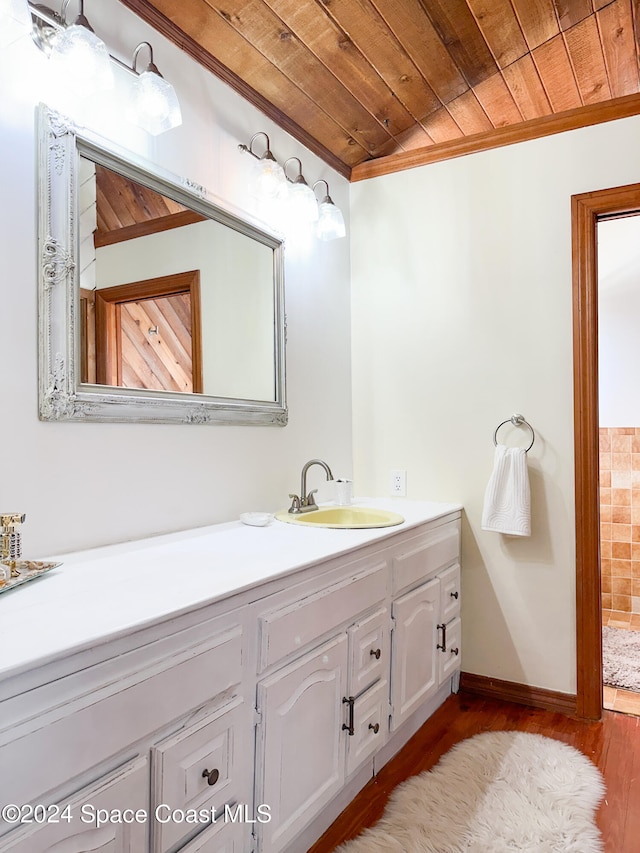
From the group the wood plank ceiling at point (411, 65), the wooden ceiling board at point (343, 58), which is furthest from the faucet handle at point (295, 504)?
the wooden ceiling board at point (343, 58)

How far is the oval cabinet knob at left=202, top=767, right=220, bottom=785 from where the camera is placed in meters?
1.10

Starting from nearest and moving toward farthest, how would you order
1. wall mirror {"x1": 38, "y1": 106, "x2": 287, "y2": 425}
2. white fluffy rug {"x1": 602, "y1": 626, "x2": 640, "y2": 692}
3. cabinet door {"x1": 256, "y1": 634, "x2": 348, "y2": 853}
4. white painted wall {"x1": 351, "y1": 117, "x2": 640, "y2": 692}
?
cabinet door {"x1": 256, "y1": 634, "x2": 348, "y2": 853}
wall mirror {"x1": 38, "y1": 106, "x2": 287, "y2": 425}
white painted wall {"x1": 351, "y1": 117, "x2": 640, "y2": 692}
white fluffy rug {"x1": 602, "y1": 626, "x2": 640, "y2": 692}

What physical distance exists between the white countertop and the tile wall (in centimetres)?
215

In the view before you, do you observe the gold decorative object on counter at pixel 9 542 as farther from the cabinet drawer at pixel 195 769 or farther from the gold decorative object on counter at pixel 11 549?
the cabinet drawer at pixel 195 769

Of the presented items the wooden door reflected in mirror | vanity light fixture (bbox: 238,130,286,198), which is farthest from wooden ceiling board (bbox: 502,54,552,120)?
the wooden door reflected in mirror

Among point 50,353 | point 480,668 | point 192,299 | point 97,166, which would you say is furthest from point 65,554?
point 480,668

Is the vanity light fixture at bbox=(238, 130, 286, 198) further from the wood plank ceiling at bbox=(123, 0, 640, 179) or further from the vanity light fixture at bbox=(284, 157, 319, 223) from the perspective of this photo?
the wood plank ceiling at bbox=(123, 0, 640, 179)

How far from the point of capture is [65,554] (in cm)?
142

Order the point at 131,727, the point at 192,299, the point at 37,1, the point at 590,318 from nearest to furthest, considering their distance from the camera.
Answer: the point at 131,727 → the point at 37,1 → the point at 192,299 → the point at 590,318

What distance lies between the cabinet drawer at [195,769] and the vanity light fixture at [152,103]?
1.50 metres

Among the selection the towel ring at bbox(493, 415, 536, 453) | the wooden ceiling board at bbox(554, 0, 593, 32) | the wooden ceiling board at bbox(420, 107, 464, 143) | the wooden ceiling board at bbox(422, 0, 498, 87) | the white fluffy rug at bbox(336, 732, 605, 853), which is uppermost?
the wooden ceiling board at bbox(554, 0, 593, 32)

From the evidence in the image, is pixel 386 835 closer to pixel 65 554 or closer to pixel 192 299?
pixel 65 554

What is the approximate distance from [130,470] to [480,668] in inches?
68.0

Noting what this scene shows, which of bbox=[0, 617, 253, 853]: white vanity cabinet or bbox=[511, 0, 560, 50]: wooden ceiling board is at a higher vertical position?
bbox=[511, 0, 560, 50]: wooden ceiling board
